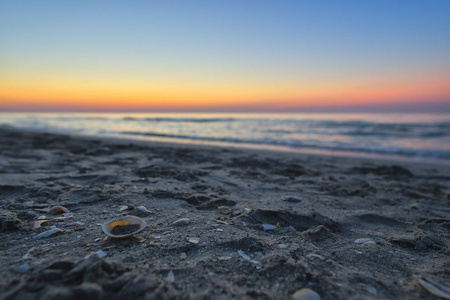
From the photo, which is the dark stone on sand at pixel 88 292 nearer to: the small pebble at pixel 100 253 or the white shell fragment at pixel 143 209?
the small pebble at pixel 100 253

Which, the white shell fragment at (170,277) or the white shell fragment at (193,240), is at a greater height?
the white shell fragment at (170,277)

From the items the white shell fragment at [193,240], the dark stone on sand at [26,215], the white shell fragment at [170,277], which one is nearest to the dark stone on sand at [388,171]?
the white shell fragment at [193,240]

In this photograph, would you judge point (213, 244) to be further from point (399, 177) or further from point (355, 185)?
point (399, 177)

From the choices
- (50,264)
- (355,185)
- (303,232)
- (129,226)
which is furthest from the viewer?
(355,185)

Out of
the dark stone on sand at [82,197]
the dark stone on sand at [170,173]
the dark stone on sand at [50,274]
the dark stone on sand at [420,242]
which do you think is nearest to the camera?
the dark stone on sand at [50,274]

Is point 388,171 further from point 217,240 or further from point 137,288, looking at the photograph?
point 137,288

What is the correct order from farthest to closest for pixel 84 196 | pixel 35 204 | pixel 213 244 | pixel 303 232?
pixel 84 196 → pixel 35 204 → pixel 303 232 → pixel 213 244

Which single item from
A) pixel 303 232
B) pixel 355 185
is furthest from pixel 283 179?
pixel 303 232
